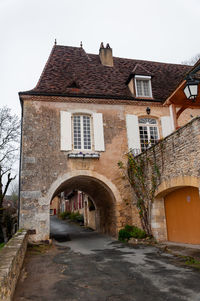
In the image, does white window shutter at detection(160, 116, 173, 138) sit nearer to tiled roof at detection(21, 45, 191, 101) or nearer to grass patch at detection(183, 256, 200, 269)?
tiled roof at detection(21, 45, 191, 101)

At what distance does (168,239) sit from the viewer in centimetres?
805

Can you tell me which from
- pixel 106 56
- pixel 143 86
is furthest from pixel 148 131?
pixel 106 56

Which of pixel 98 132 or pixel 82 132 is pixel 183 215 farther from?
pixel 82 132

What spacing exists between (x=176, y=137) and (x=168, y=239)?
3539 mm

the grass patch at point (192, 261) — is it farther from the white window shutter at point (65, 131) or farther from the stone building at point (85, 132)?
the white window shutter at point (65, 131)

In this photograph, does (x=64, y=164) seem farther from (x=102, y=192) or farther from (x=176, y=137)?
(x=176, y=137)

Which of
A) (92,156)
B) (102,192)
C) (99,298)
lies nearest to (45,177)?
(92,156)

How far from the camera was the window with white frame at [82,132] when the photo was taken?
378 inches

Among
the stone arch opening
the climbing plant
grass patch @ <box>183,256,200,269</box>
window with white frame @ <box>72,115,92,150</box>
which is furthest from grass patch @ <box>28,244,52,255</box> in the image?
grass patch @ <box>183,256,200,269</box>

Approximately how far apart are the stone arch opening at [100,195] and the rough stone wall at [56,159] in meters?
0.07

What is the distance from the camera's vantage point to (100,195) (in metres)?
11.5

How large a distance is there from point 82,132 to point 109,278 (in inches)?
242

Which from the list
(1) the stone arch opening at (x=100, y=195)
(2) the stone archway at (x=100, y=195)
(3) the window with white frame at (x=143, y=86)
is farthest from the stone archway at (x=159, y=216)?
(3) the window with white frame at (x=143, y=86)

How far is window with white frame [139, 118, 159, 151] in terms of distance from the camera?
10336mm
